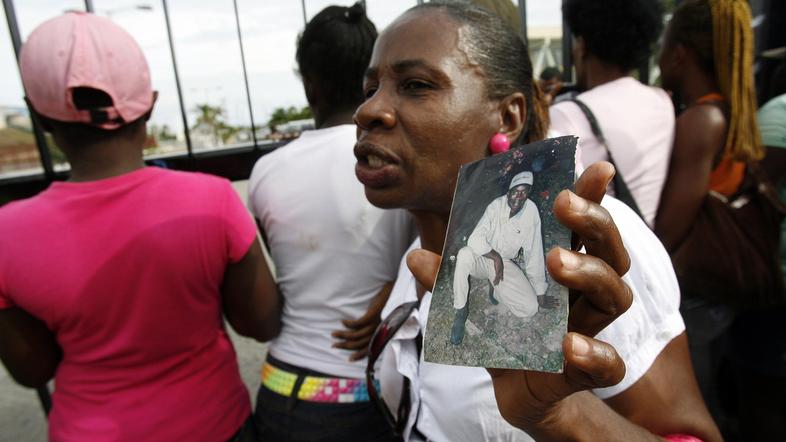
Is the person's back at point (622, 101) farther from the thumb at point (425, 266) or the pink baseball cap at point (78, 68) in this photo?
the pink baseball cap at point (78, 68)

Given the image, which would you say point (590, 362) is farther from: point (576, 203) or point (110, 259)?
point (110, 259)

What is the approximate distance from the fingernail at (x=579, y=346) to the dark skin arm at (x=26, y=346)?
128 centimetres

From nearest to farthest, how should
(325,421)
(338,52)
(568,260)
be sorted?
(568,260)
(325,421)
(338,52)

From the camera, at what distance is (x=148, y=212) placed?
1.19 metres

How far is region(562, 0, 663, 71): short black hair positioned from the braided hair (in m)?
0.14

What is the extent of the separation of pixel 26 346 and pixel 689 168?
203 cm

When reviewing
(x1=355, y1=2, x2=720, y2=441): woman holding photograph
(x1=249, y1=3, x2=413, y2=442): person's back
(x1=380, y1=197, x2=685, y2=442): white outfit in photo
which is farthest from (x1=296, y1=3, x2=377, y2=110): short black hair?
(x1=380, y1=197, x2=685, y2=442): white outfit in photo

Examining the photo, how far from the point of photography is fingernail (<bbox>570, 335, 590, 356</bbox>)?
1.77ft

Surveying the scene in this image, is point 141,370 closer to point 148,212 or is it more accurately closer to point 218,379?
point 218,379

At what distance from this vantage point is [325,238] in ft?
4.69

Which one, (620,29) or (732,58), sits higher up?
(620,29)

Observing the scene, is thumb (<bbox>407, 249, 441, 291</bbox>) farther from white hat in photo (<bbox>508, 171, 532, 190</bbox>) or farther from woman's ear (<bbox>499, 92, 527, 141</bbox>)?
woman's ear (<bbox>499, 92, 527, 141</bbox>)

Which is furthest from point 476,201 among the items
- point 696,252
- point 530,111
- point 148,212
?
point 696,252

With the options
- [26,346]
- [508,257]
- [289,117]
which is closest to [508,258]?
[508,257]
